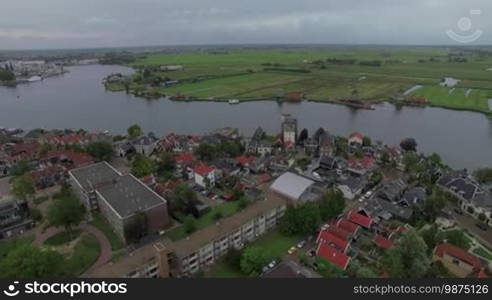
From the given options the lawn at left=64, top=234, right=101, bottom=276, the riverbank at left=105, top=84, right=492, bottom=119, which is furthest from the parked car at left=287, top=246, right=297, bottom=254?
the riverbank at left=105, top=84, right=492, bottom=119

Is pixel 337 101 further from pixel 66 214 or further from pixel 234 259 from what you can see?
pixel 66 214

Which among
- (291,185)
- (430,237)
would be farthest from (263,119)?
(430,237)

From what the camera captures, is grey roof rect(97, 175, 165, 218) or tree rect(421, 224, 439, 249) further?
grey roof rect(97, 175, 165, 218)

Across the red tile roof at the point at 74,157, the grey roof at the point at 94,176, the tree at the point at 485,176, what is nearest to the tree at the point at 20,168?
the red tile roof at the point at 74,157

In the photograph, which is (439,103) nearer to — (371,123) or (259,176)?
(371,123)

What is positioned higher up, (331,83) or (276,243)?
(331,83)

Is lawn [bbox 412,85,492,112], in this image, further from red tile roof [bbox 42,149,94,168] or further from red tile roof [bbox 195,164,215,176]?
red tile roof [bbox 42,149,94,168]
